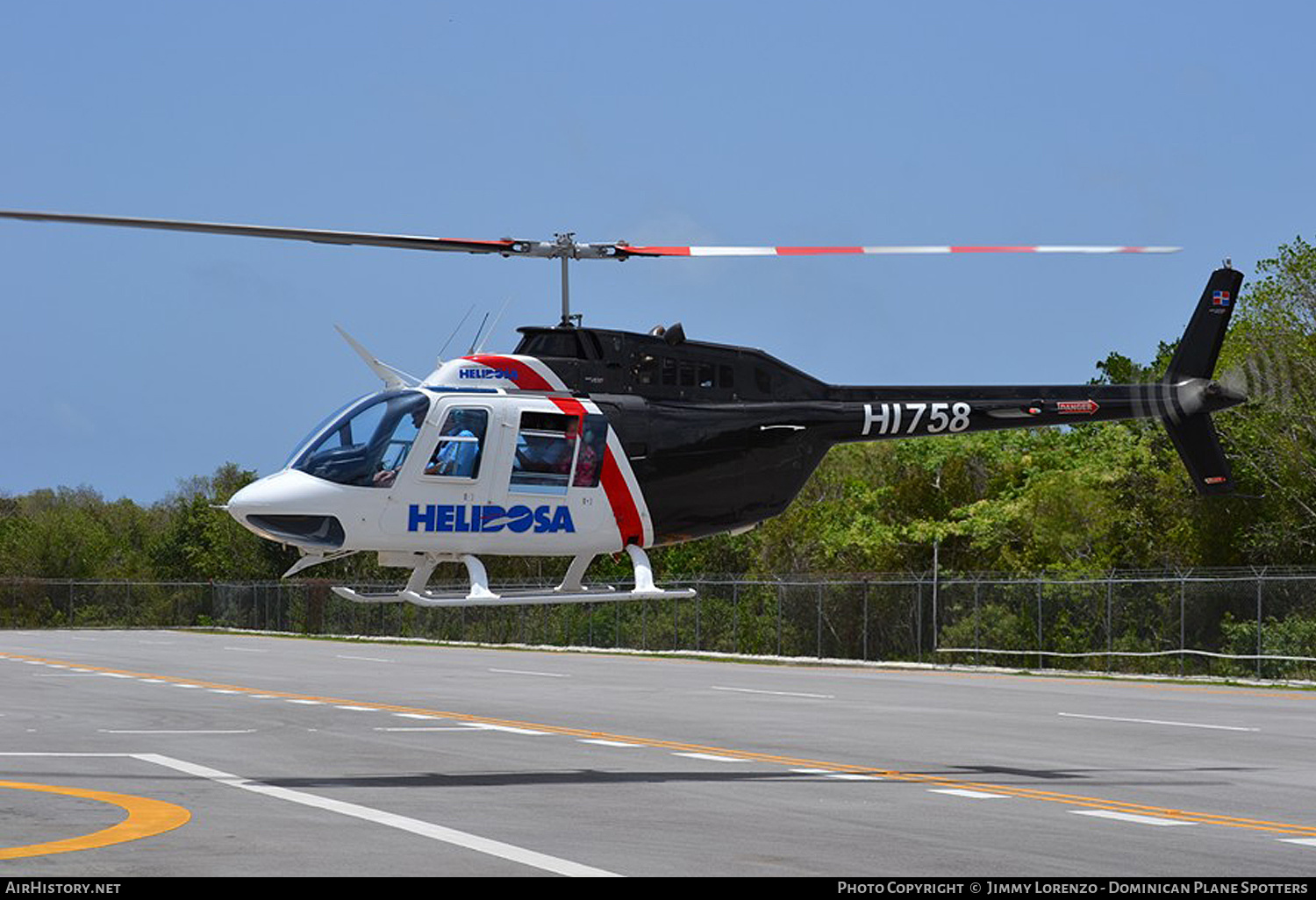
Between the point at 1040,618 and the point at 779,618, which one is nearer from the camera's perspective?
the point at 1040,618

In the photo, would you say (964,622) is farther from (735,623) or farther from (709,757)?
(709,757)

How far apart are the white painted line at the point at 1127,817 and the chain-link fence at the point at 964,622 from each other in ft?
39.0

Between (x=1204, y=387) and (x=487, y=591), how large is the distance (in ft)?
33.4

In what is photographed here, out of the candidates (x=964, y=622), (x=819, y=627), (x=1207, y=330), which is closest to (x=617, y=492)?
(x=1207, y=330)

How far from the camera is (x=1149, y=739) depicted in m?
24.2

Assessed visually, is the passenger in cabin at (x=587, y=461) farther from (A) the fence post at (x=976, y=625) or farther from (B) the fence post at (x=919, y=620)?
(B) the fence post at (x=919, y=620)

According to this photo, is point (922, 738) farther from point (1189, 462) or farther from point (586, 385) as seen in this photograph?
point (586, 385)

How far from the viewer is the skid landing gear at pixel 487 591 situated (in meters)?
15.9

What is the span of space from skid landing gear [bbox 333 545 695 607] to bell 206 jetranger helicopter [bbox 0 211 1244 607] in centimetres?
3

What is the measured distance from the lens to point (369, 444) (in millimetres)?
16828

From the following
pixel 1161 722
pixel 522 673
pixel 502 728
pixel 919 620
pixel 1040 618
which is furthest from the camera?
pixel 919 620
